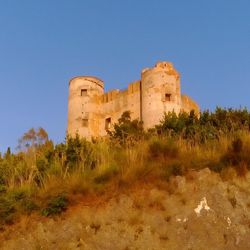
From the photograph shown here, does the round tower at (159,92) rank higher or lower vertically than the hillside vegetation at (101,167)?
higher

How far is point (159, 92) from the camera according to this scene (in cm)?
3975

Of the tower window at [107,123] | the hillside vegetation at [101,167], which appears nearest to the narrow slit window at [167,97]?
the tower window at [107,123]

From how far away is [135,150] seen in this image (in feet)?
41.9

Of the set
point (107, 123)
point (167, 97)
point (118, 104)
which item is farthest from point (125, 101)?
point (167, 97)

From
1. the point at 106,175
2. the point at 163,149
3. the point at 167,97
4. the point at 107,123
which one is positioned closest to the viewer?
the point at 106,175

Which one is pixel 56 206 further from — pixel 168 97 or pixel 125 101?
pixel 125 101

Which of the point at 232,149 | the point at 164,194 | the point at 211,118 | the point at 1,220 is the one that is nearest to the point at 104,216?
the point at 164,194

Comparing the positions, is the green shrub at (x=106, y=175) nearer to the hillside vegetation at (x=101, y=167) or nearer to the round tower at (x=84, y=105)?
the hillside vegetation at (x=101, y=167)

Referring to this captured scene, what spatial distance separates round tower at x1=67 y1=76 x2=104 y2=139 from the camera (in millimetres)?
43638

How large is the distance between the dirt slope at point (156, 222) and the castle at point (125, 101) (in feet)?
88.3

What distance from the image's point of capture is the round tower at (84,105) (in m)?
43.6

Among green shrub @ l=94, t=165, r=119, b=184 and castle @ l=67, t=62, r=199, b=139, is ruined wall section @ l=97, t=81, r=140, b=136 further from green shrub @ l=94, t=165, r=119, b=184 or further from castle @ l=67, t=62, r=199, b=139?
green shrub @ l=94, t=165, r=119, b=184

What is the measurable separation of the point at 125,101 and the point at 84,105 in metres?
4.03

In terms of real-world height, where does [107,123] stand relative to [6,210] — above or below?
above
